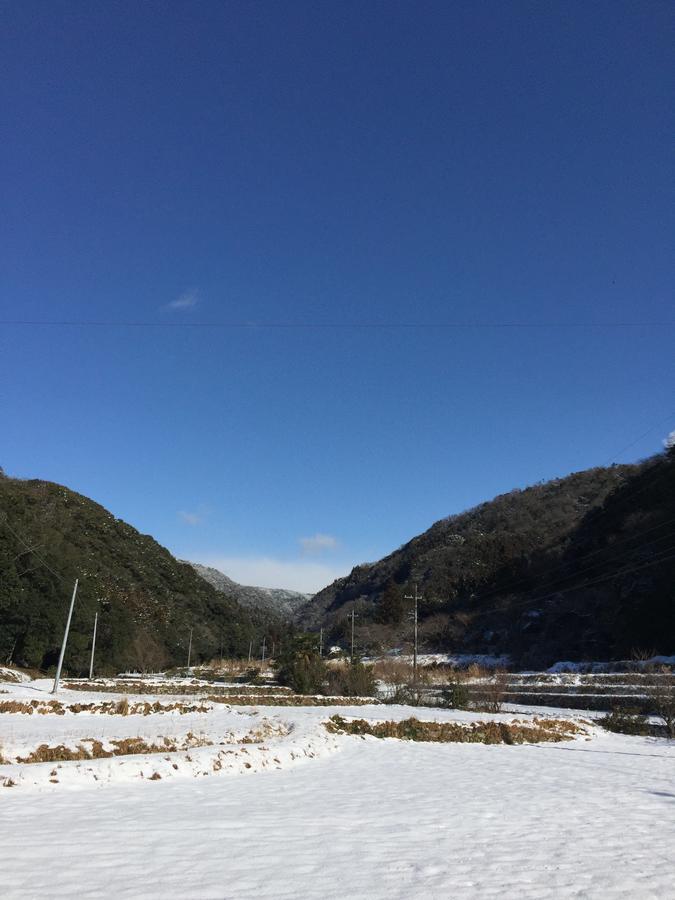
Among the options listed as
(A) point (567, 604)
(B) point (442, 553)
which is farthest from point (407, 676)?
(B) point (442, 553)

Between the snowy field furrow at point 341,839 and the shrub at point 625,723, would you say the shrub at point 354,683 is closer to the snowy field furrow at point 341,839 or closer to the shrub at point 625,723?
the shrub at point 625,723

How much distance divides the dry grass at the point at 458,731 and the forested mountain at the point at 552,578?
87.4 feet

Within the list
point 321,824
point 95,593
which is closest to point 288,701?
point 321,824

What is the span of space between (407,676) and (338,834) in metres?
34.8

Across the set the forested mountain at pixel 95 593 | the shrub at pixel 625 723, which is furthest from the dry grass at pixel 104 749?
the forested mountain at pixel 95 593

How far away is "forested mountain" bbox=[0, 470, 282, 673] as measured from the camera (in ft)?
152

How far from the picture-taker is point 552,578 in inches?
2643

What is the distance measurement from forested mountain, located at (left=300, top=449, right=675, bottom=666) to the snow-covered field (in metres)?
35.8

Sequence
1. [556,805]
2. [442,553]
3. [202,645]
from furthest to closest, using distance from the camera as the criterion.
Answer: [442,553], [202,645], [556,805]

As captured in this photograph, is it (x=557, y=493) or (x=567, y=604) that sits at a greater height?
(x=557, y=493)

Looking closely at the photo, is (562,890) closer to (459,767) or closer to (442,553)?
(459,767)

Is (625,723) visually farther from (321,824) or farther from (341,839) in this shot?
(341,839)

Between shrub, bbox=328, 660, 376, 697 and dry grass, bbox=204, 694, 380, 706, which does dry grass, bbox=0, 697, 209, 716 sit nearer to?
dry grass, bbox=204, 694, 380, 706

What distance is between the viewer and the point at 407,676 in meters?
39.8
